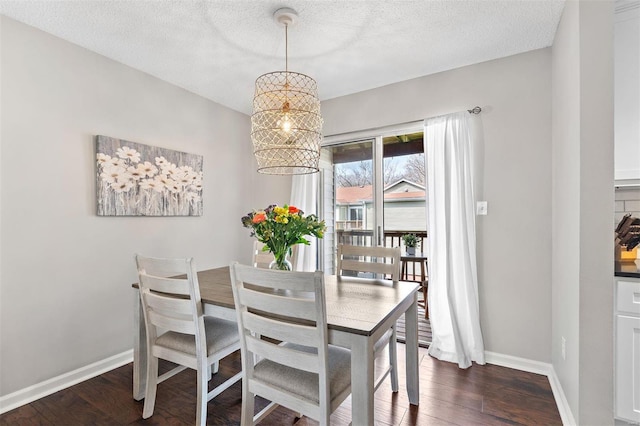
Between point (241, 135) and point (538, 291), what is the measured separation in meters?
3.45

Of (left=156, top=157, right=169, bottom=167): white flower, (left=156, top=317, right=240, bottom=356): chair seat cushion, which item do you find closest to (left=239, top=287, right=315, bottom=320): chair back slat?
(left=156, top=317, right=240, bottom=356): chair seat cushion

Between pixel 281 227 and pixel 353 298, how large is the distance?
0.60 m

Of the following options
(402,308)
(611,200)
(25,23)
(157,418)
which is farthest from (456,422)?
(25,23)

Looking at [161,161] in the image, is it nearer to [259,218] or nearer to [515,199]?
[259,218]

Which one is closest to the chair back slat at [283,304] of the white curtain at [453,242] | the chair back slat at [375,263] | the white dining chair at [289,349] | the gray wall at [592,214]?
the white dining chair at [289,349]

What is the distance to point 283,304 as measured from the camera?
4.24 feet

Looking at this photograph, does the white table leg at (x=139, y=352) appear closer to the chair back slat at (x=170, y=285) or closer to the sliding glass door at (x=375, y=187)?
the chair back slat at (x=170, y=285)

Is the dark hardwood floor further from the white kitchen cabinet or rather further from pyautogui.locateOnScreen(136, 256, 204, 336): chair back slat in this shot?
pyautogui.locateOnScreen(136, 256, 204, 336): chair back slat

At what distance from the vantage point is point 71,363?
223cm

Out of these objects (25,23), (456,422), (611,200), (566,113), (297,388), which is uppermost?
(25,23)

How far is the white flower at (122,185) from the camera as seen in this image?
2.48 metres

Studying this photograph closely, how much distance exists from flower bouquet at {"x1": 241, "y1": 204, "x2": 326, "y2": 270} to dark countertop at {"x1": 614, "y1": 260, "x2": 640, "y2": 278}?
5.33 ft

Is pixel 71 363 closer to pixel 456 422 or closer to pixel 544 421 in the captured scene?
pixel 456 422

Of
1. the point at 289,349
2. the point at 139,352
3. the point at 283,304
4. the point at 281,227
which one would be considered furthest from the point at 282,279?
the point at 139,352
